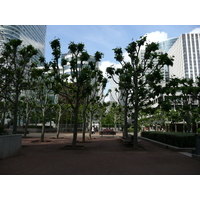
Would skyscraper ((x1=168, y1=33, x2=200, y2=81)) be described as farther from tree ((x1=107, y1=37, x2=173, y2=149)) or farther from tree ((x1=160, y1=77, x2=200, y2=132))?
tree ((x1=107, y1=37, x2=173, y2=149))

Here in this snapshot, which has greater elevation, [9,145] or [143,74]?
[143,74]

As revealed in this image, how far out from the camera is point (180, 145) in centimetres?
1227

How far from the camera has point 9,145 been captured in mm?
9281

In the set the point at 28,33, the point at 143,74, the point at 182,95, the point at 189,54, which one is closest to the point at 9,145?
the point at 143,74

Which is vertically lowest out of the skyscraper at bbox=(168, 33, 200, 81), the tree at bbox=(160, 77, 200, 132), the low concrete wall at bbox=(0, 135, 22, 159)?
the low concrete wall at bbox=(0, 135, 22, 159)

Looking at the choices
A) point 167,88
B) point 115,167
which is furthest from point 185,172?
point 167,88

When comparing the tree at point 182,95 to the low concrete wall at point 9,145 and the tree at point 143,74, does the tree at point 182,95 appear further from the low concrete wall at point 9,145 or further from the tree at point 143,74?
the low concrete wall at point 9,145

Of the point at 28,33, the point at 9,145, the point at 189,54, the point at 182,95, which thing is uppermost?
the point at 28,33

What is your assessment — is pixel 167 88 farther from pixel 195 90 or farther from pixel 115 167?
pixel 115 167

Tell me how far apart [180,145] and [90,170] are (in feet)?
27.4

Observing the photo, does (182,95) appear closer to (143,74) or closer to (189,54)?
(143,74)

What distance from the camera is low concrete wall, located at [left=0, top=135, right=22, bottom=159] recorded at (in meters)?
8.63

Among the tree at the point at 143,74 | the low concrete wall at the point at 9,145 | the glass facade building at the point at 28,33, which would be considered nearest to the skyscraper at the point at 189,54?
the glass facade building at the point at 28,33

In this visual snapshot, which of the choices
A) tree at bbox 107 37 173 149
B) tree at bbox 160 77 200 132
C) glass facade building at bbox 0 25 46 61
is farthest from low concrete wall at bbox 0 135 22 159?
glass facade building at bbox 0 25 46 61
